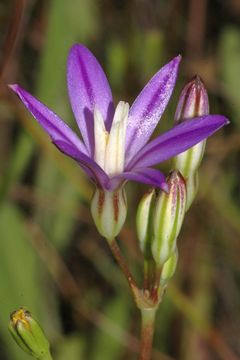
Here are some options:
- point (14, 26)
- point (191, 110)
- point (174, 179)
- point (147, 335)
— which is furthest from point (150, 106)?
point (14, 26)

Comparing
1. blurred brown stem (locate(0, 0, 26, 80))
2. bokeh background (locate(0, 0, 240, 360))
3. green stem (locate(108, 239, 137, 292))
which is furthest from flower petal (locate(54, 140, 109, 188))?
bokeh background (locate(0, 0, 240, 360))

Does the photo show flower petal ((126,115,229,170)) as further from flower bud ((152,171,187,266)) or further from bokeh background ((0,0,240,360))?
bokeh background ((0,0,240,360))

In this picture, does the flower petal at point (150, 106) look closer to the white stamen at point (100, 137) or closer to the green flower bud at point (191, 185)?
the white stamen at point (100, 137)

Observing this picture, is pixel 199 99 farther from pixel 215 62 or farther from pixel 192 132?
pixel 215 62

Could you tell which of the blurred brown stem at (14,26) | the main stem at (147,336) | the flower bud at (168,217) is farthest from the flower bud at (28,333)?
the blurred brown stem at (14,26)

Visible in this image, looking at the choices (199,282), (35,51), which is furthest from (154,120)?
(35,51)
